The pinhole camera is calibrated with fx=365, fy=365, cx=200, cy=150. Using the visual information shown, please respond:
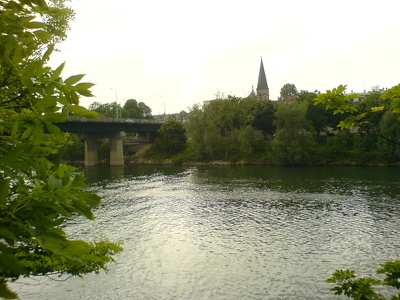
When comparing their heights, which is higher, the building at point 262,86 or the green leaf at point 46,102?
the building at point 262,86

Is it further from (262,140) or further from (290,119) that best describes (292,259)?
(262,140)

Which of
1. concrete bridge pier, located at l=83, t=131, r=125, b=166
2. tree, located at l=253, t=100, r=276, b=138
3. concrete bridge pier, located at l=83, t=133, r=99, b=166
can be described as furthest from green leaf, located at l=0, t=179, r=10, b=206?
concrete bridge pier, located at l=83, t=133, r=99, b=166

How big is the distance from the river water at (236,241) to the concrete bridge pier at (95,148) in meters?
51.3

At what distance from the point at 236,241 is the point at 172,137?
7186cm

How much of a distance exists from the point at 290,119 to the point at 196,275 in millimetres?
56123

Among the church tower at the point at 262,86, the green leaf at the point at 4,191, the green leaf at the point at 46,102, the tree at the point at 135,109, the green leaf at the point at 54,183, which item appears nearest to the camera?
the green leaf at the point at 4,191

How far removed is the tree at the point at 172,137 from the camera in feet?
299

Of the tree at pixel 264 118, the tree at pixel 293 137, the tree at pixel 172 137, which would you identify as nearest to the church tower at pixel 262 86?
the tree at pixel 264 118

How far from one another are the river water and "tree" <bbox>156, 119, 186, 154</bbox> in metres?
52.3

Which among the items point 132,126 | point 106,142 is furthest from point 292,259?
point 106,142

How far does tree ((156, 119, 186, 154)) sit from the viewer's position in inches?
3593

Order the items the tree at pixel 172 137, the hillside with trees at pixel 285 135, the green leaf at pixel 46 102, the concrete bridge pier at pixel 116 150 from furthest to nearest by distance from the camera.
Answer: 1. the tree at pixel 172 137
2. the concrete bridge pier at pixel 116 150
3. the hillside with trees at pixel 285 135
4. the green leaf at pixel 46 102

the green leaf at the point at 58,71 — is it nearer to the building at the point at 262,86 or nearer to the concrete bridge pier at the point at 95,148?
the concrete bridge pier at the point at 95,148

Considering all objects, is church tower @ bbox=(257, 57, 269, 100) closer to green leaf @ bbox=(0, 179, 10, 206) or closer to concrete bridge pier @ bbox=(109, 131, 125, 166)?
concrete bridge pier @ bbox=(109, 131, 125, 166)
